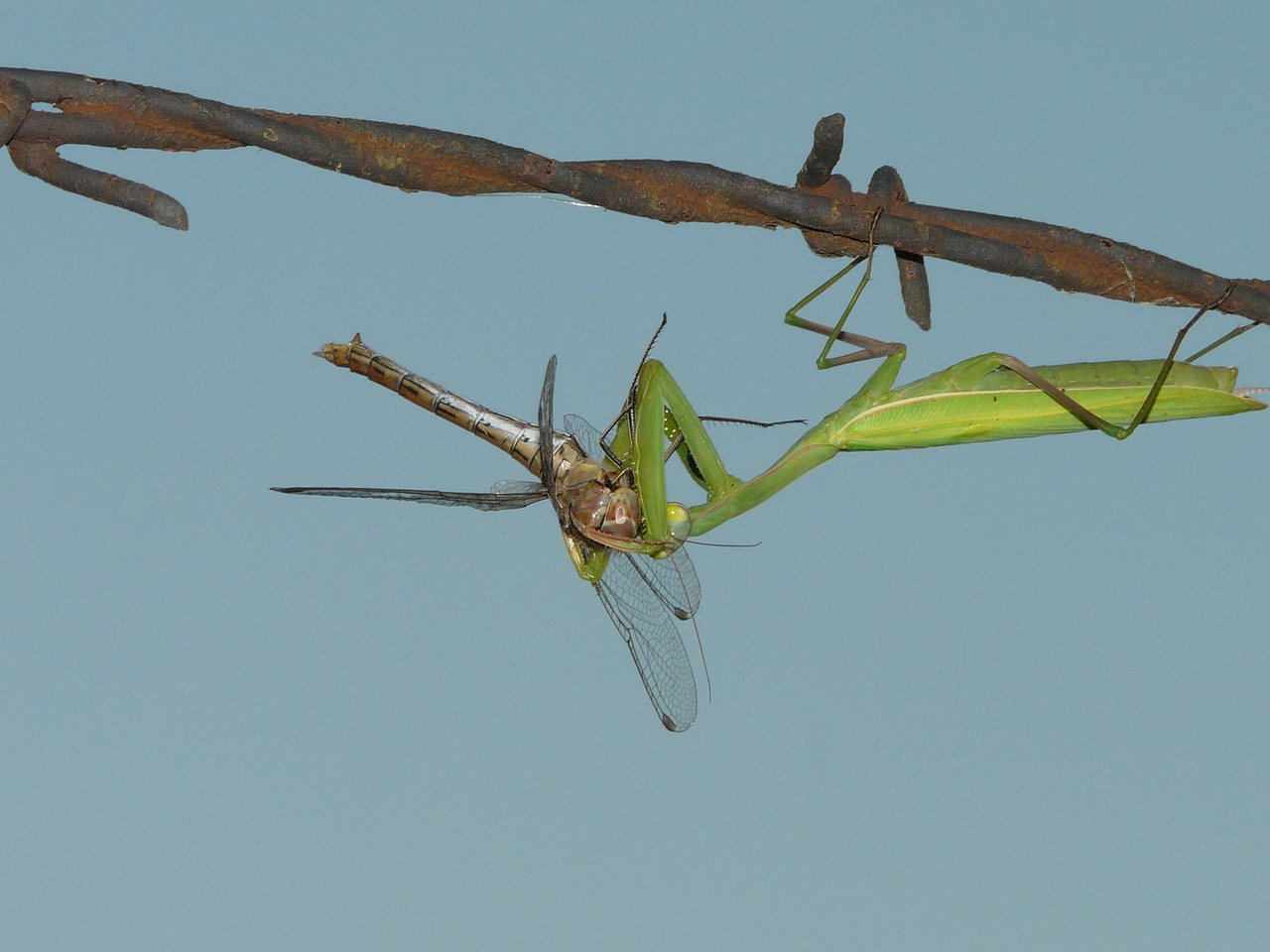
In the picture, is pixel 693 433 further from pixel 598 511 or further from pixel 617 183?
pixel 617 183

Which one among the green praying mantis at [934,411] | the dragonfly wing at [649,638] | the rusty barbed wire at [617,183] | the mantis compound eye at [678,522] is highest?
the rusty barbed wire at [617,183]

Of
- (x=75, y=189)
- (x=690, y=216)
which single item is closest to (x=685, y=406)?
(x=690, y=216)

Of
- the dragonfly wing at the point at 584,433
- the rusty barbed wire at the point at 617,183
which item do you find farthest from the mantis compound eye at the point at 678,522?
the rusty barbed wire at the point at 617,183

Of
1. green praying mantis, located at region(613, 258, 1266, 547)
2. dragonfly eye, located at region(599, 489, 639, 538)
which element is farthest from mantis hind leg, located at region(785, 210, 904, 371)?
dragonfly eye, located at region(599, 489, 639, 538)

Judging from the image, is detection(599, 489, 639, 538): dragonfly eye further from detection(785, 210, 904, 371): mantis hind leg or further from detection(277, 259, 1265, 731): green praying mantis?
detection(785, 210, 904, 371): mantis hind leg

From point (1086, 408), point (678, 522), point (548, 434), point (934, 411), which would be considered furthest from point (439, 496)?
point (1086, 408)

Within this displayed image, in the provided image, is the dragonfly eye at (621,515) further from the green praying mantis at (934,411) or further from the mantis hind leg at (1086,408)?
the mantis hind leg at (1086,408)
